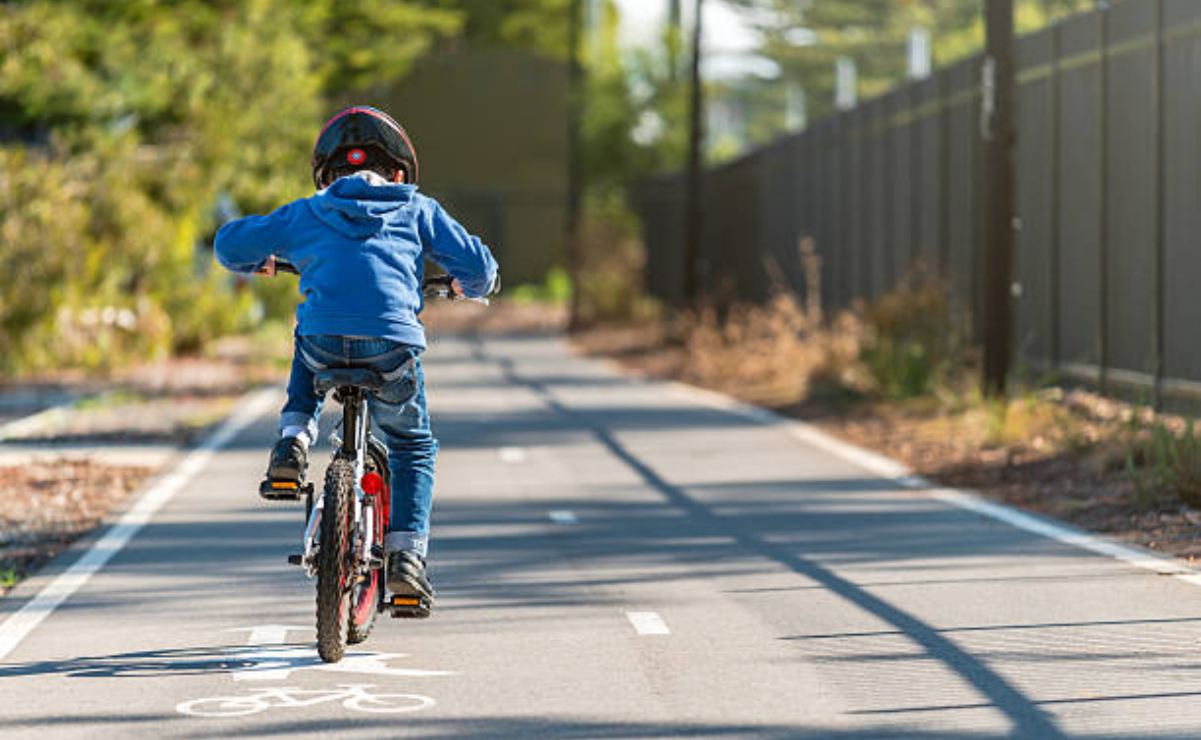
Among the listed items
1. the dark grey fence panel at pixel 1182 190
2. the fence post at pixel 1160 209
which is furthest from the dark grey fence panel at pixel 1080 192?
the dark grey fence panel at pixel 1182 190

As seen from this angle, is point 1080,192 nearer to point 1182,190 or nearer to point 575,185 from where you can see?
point 1182,190

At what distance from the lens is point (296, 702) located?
8.28 meters

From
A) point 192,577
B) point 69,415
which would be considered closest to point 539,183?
point 69,415

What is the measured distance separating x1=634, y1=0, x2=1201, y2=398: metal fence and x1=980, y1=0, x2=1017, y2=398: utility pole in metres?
0.73

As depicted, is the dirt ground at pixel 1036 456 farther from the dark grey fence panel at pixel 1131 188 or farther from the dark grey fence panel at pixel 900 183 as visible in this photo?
the dark grey fence panel at pixel 900 183

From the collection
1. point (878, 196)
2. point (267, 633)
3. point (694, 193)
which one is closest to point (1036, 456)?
point (267, 633)

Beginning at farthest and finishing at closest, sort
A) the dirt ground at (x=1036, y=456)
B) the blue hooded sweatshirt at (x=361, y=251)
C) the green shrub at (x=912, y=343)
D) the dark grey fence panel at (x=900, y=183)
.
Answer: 1. the dark grey fence panel at (x=900, y=183)
2. the green shrub at (x=912, y=343)
3. the dirt ground at (x=1036, y=456)
4. the blue hooded sweatshirt at (x=361, y=251)

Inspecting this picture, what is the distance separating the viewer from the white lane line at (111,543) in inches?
402

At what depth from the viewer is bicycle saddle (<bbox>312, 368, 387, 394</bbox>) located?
8727 mm

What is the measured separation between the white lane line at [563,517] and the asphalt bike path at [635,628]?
0.02 meters

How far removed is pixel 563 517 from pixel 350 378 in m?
5.79

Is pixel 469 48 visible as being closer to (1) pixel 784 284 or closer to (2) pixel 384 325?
(1) pixel 784 284

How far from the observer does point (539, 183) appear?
7756 cm

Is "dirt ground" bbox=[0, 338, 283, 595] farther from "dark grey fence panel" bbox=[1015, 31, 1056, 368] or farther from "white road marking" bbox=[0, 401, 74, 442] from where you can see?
"dark grey fence panel" bbox=[1015, 31, 1056, 368]
